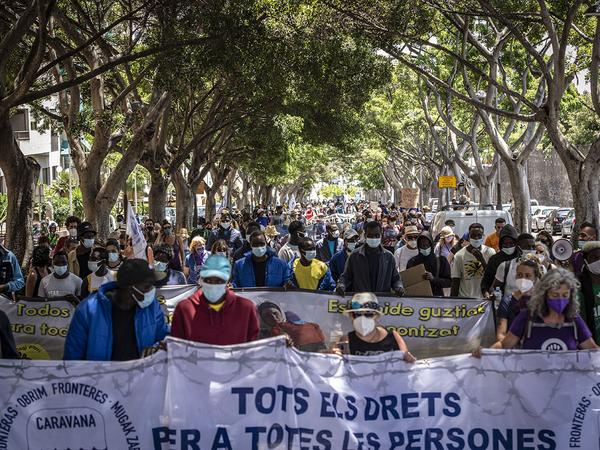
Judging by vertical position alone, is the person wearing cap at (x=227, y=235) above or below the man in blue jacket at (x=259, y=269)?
above

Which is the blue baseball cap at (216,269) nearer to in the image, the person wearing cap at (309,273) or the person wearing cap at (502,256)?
the person wearing cap at (502,256)

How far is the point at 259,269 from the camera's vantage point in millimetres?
10320

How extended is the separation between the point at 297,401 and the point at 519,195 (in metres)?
21.1

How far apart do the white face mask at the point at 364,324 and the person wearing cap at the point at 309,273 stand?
387 centimetres

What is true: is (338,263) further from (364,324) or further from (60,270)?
(364,324)

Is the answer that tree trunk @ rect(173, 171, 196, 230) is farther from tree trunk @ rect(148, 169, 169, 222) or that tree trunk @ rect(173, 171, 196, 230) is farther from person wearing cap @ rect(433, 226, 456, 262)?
person wearing cap @ rect(433, 226, 456, 262)

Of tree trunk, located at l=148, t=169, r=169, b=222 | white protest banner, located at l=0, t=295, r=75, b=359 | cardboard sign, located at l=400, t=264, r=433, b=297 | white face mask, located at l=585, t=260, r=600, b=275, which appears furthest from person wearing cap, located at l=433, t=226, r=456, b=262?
tree trunk, located at l=148, t=169, r=169, b=222

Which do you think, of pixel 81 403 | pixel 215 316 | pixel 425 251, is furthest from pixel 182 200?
pixel 81 403

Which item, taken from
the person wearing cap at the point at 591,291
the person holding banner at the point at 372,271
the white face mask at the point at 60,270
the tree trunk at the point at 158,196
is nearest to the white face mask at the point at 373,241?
the person holding banner at the point at 372,271

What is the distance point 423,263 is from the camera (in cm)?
1120

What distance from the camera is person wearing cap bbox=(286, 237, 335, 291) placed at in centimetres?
1052

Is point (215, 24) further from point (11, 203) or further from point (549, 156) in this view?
point (549, 156)

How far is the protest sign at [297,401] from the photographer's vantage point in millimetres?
5805

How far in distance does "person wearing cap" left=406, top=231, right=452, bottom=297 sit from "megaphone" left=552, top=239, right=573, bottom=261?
4.69 ft
